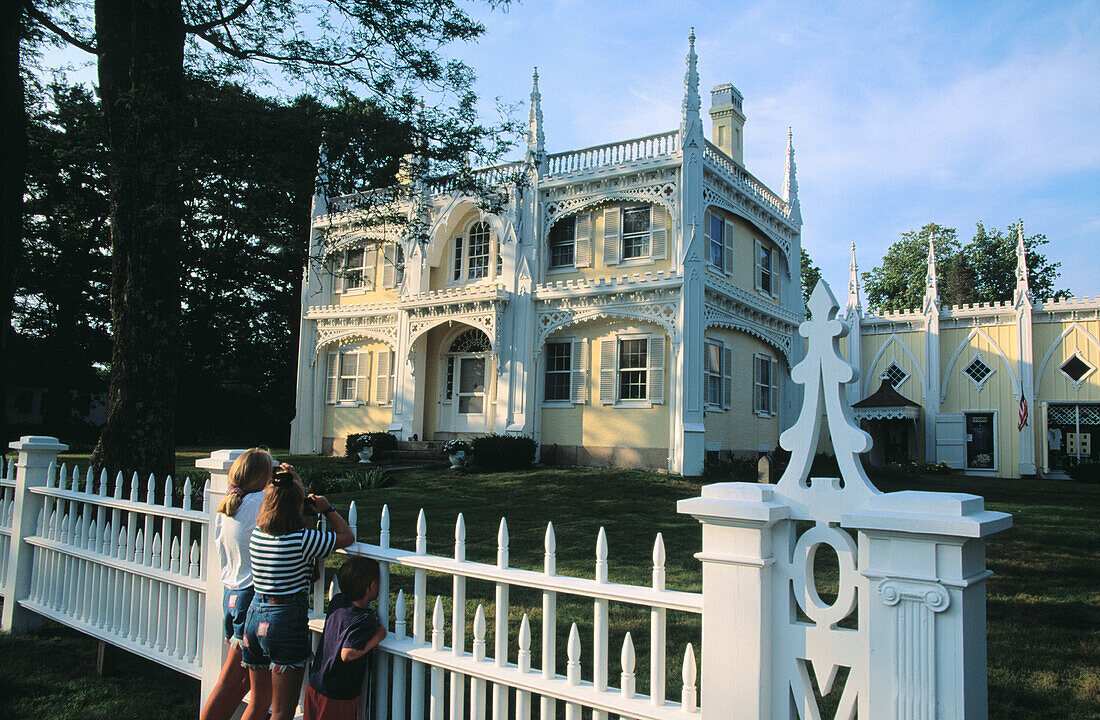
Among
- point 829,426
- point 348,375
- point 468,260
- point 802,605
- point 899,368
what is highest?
point 468,260

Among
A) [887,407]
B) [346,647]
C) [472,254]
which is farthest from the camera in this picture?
[887,407]

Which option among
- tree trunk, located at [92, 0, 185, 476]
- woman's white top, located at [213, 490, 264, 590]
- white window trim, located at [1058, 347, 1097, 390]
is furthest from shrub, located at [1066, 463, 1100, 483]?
woman's white top, located at [213, 490, 264, 590]

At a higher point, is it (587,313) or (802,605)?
(587,313)

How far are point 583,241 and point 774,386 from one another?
27.5 feet

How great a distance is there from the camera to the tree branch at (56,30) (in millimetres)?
9836

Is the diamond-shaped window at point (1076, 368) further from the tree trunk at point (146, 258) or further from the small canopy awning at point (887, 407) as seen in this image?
the tree trunk at point (146, 258)

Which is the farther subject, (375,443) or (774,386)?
(774,386)

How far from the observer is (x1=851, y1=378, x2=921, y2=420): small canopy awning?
84.5 feet

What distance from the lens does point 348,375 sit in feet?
81.9

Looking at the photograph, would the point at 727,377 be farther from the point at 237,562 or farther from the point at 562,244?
the point at 237,562

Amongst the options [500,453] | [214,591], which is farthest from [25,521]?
[500,453]

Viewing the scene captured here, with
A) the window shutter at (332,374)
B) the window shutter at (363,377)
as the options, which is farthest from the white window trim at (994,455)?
the window shutter at (332,374)

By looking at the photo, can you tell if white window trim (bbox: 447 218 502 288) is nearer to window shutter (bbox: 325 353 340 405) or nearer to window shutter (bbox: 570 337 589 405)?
window shutter (bbox: 570 337 589 405)

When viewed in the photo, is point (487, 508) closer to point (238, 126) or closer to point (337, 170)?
point (337, 170)
